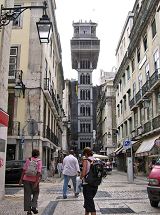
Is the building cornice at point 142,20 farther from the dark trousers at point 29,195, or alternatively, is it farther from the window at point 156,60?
the dark trousers at point 29,195

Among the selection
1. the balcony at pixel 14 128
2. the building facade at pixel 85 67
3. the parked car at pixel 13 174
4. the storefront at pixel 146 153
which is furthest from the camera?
the building facade at pixel 85 67

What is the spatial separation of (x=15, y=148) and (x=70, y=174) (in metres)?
14.6

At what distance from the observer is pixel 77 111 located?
127 metres

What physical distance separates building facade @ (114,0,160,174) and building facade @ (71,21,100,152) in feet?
263

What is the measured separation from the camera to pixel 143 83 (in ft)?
107

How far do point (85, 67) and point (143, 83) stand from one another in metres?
105

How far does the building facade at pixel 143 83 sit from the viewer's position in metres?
27.7

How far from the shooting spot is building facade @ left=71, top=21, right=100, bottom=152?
124750 mm

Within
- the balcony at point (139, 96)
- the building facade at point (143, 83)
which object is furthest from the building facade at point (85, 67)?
the balcony at point (139, 96)

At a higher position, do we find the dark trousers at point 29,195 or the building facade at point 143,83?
the building facade at point 143,83

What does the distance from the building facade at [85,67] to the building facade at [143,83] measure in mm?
80041

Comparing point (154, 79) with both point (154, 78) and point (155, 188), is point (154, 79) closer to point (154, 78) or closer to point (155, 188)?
point (154, 78)

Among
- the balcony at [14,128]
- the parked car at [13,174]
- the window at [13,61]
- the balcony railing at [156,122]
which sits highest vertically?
the window at [13,61]

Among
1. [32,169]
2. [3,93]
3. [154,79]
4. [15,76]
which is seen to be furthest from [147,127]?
[32,169]
